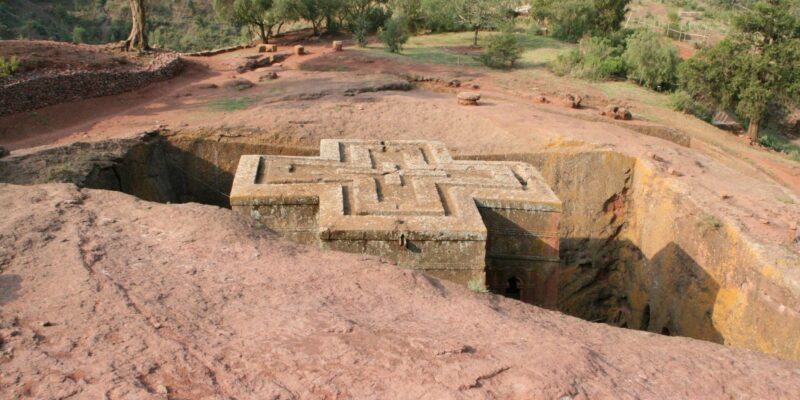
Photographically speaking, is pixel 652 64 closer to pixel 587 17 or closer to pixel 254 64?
pixel 587 17

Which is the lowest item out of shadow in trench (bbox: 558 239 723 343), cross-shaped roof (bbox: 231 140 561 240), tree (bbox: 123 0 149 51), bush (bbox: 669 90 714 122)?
shadow in trench (bbox: 558 239 723 343)

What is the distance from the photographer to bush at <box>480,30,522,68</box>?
2022cm

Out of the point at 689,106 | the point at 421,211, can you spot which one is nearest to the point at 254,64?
the point at 421,211

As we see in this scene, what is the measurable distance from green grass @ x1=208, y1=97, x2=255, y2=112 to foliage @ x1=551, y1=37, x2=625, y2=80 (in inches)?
439

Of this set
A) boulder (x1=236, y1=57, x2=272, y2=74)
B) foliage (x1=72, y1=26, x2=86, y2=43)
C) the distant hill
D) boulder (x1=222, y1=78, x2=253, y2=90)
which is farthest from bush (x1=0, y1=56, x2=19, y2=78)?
foliage (x1=72, y1=26, x2=86, y2=43)

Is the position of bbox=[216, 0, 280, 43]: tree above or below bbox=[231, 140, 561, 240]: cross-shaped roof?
above

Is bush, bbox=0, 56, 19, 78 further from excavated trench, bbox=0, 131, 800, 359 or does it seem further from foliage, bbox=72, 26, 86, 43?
foliage, bbox=72, 26, 86, 43

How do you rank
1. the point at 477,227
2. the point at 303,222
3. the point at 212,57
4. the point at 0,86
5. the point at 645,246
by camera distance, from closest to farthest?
the point at 477,227, the point at 303,222, the point at 645,246, the point at 0,86, the point at 212,57

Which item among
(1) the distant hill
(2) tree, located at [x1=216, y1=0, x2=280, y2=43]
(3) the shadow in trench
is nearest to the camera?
(3) the shadow in trench

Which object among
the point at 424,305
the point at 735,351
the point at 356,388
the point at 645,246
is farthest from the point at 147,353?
the point at 645,246

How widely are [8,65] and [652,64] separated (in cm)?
1867

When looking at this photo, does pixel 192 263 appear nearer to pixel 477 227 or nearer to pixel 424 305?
pixel 424 305

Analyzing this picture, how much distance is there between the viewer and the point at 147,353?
3016 mm

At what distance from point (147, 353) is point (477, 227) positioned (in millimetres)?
4176
